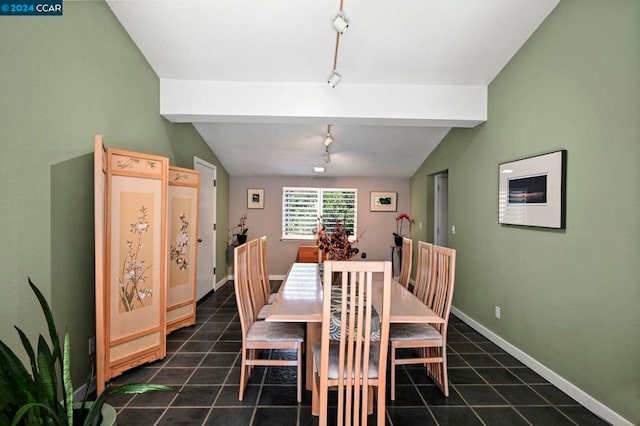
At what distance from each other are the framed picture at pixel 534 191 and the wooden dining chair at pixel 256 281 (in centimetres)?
237

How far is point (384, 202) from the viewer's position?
601cm

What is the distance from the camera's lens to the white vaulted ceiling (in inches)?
94.3

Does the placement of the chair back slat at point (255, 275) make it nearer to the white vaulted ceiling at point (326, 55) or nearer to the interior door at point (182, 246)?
the interior door at point (182, 246)

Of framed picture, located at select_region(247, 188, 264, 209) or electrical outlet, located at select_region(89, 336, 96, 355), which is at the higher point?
framed picture, located at select_region(247, 188, 264, 209)

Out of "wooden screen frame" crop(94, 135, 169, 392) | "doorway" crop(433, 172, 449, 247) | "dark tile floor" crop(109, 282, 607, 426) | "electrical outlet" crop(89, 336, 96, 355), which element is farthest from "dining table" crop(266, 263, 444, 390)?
"doorway" crop(433, 172, 449, 247)

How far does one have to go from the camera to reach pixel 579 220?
2.21 meters

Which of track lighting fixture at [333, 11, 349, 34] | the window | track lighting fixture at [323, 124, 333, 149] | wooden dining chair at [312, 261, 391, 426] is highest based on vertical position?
track lighting fixture at [333, 11, 349, 34]

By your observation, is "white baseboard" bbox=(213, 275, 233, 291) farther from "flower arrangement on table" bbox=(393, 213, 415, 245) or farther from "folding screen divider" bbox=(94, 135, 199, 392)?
"flower arrangement on table" bbox=(393, 213, 415, 245)

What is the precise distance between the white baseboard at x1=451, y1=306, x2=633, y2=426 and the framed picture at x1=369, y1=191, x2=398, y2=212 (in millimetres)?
2953

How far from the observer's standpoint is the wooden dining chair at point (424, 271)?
260cm

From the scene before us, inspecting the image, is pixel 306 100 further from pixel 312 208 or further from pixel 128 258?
pixel 312 208

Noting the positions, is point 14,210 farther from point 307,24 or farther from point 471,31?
point 471,31

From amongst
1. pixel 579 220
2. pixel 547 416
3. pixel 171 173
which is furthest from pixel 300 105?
pixel 547 416

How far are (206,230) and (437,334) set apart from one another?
3.61 metres
